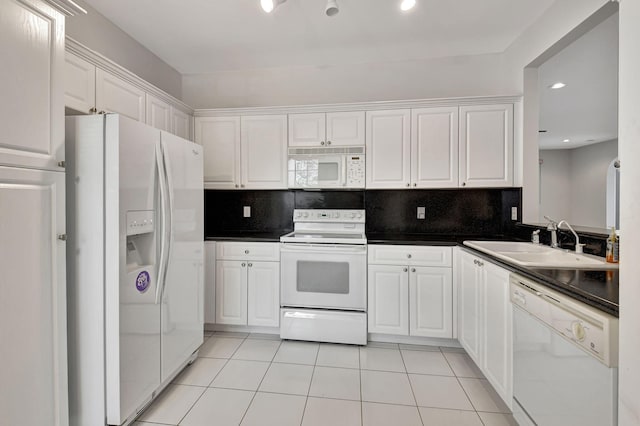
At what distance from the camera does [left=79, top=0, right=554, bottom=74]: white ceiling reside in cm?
222

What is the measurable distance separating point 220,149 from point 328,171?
116 centimetres

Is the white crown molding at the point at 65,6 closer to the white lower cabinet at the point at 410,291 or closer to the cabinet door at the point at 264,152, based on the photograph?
the cabinet door at the point at 264,152

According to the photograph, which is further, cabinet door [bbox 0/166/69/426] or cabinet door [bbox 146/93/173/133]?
cabinet door [bbox 146/93/173/133]

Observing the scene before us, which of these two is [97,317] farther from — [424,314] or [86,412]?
[424,314]

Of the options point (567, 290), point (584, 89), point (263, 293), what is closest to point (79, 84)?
point (263, 293)

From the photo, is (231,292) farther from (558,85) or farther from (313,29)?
(558,85)

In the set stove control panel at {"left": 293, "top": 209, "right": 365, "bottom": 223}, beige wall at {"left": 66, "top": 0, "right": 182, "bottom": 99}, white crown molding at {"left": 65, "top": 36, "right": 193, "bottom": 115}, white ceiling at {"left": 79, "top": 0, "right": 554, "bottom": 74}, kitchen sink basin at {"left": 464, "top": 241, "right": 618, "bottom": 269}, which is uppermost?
white ceiling at {"left": 79, "top": 0, "right": 554, "bottom": 74}

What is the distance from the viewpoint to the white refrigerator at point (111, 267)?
148 cm

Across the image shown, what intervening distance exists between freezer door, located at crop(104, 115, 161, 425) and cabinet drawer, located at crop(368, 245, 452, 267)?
1.70 m

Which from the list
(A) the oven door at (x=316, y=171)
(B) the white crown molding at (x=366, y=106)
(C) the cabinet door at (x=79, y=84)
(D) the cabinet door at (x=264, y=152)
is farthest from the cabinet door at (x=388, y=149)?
(C) the cabinet door at (x=79, y=84)

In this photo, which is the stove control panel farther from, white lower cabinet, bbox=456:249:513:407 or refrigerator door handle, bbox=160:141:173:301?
refrigerator door handle, bbox=160:141:173:301

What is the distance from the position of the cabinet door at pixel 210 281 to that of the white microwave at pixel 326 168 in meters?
0.99

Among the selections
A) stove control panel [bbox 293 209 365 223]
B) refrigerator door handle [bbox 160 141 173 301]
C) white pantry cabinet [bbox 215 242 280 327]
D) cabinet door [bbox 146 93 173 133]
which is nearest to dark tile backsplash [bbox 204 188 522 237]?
stove control panel [bbox 293 209 365 223]

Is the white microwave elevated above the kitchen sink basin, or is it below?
above
